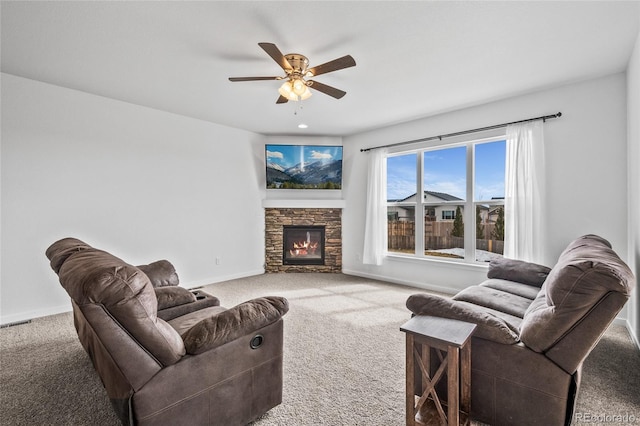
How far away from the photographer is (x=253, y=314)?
5.28ft

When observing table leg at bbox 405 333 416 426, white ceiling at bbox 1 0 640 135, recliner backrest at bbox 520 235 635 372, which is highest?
white ceiling at bbox 1 0 640 135

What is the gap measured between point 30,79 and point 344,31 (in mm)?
3496

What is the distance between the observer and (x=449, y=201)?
14.7ft

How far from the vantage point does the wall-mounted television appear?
18.2 feet

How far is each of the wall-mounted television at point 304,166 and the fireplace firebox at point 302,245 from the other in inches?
32.9

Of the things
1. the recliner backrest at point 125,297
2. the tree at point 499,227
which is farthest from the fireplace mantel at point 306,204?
the recliner backrest at point 125,297

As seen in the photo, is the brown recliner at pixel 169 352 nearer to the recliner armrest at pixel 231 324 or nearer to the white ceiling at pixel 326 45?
the recliner armrest at pixel 231 324

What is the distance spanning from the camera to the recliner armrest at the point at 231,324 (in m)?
1.42

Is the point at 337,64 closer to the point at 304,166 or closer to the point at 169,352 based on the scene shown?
the point at 169,352

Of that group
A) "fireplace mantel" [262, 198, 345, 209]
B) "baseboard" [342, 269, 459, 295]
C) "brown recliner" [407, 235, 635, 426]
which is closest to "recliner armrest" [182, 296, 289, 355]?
"brown recliner" [407, 235, 635, 426]

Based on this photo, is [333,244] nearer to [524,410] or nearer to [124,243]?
[124,243]

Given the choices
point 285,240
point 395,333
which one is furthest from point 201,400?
point 285,240

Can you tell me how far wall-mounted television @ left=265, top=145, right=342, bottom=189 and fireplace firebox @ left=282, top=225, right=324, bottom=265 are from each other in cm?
83

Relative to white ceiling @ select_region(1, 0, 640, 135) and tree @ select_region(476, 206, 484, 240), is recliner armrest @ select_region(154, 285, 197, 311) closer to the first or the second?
white ceiling @ select_region(1, 0, 640, 135)
